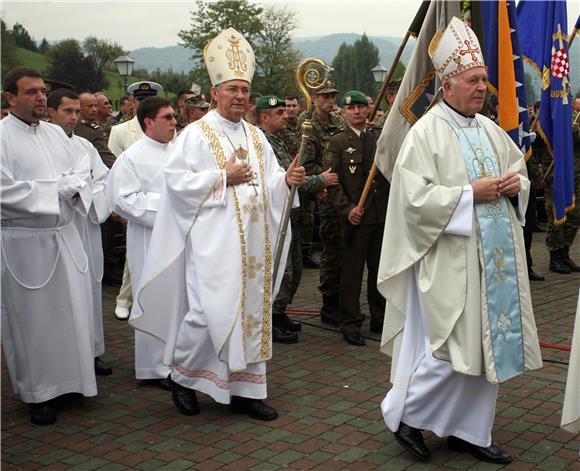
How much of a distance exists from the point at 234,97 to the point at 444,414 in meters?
2.52

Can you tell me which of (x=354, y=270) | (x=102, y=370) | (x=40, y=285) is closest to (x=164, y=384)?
(x=102, y=370)

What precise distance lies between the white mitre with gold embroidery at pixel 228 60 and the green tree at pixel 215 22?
44.5 metres

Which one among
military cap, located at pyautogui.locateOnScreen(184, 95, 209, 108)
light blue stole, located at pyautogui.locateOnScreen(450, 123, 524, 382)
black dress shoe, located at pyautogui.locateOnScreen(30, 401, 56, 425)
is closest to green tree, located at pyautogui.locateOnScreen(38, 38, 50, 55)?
military cap, located at pyautogui.locateOnScreen(184, 95, 209, 108)

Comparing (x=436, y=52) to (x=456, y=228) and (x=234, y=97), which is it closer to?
(x=456, y=228)

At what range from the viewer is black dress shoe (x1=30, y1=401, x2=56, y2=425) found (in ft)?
18.1

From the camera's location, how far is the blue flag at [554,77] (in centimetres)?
→ 870

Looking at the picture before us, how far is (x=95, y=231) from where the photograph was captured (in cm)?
705

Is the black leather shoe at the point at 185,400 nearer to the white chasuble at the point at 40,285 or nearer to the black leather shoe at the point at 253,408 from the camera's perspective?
the black leather shoe at the point at 253,408

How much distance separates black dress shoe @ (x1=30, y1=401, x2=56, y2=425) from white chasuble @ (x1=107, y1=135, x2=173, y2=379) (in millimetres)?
904

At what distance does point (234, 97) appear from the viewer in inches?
222

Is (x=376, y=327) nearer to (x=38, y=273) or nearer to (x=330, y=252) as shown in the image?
(x=330, y=252)

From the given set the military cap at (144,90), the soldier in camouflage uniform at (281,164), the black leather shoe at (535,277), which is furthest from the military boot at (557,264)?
the military cap at (144,90)

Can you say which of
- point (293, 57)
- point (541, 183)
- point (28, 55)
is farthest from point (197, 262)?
point (28, 55)

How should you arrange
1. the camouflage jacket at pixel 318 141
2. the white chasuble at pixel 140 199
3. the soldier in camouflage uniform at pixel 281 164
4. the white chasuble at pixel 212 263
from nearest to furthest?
the white chasuble at pixel 212 263, the white chasuble at pixel 140 199, the soldier in camouflage uniform at pixel 281 164, the camouflage jacket at pixel 318 141
